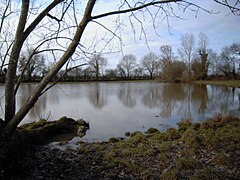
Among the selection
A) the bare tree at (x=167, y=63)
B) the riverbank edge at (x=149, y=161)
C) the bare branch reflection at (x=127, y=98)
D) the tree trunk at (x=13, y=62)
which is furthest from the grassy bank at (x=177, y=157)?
the bare tree at (x=167, y=63)

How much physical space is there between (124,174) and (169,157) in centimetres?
121

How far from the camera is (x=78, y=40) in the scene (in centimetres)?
403

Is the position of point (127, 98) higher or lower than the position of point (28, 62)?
lower

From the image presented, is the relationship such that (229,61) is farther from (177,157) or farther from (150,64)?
(177,157)

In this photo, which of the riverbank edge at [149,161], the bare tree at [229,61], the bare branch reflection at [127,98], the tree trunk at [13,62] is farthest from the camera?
the bare tree at [229,61]

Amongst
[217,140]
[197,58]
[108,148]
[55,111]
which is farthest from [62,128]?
[197,58]

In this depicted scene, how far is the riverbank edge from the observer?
416 cm

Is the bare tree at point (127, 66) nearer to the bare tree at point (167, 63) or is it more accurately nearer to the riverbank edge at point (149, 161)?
the bare tree at point (167, 63)

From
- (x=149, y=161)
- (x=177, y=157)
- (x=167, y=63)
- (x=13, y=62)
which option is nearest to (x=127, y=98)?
(x=177, y=157)

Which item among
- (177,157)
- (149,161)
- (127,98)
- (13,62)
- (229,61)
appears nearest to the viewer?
(13,62)

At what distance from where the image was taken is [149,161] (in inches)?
193

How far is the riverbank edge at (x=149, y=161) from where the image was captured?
4156 millimetres

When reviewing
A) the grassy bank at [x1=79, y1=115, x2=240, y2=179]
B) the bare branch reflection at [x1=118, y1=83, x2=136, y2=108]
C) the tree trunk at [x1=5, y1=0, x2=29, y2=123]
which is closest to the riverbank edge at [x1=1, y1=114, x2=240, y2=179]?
the grassy bank at [x1=79, y1=115, x2=240, y2=179]

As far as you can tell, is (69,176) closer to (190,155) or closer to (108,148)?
(108,148)
